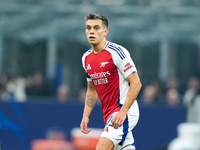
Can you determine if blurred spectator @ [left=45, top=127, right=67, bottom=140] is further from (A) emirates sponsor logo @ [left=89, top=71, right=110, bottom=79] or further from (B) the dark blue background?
(A) emirates sponsor logo @ [left=89, top=71, right=110, bottom=79]

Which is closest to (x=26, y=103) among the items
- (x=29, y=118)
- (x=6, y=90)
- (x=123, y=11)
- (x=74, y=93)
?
(x=29, y=118)

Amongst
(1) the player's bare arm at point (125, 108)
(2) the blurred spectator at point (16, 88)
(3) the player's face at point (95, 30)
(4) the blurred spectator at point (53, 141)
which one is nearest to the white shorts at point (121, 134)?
(1) the player's bare arm at point (125, 108)

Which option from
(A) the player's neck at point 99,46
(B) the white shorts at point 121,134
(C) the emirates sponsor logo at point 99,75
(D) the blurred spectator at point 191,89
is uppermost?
(D) the blurred spectator at point 191,89

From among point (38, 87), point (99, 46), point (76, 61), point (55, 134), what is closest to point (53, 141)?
point (55, 134)

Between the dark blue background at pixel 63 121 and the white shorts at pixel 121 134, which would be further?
the dark blue background at pixel 63 121

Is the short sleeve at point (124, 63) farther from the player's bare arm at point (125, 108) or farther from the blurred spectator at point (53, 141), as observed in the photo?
the blurred spectator at point (53, 141)

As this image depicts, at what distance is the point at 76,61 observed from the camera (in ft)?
61.2

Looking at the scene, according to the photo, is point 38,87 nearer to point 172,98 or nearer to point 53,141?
point 53,141

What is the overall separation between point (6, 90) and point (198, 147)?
787cm

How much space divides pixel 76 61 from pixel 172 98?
5.54 m

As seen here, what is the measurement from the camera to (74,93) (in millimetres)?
17156

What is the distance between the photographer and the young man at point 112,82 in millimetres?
6855

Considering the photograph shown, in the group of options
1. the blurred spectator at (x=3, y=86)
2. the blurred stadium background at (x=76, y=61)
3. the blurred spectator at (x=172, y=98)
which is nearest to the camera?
the blurred stadium background at (x=76, y=61)

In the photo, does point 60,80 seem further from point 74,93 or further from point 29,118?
point 29,118
